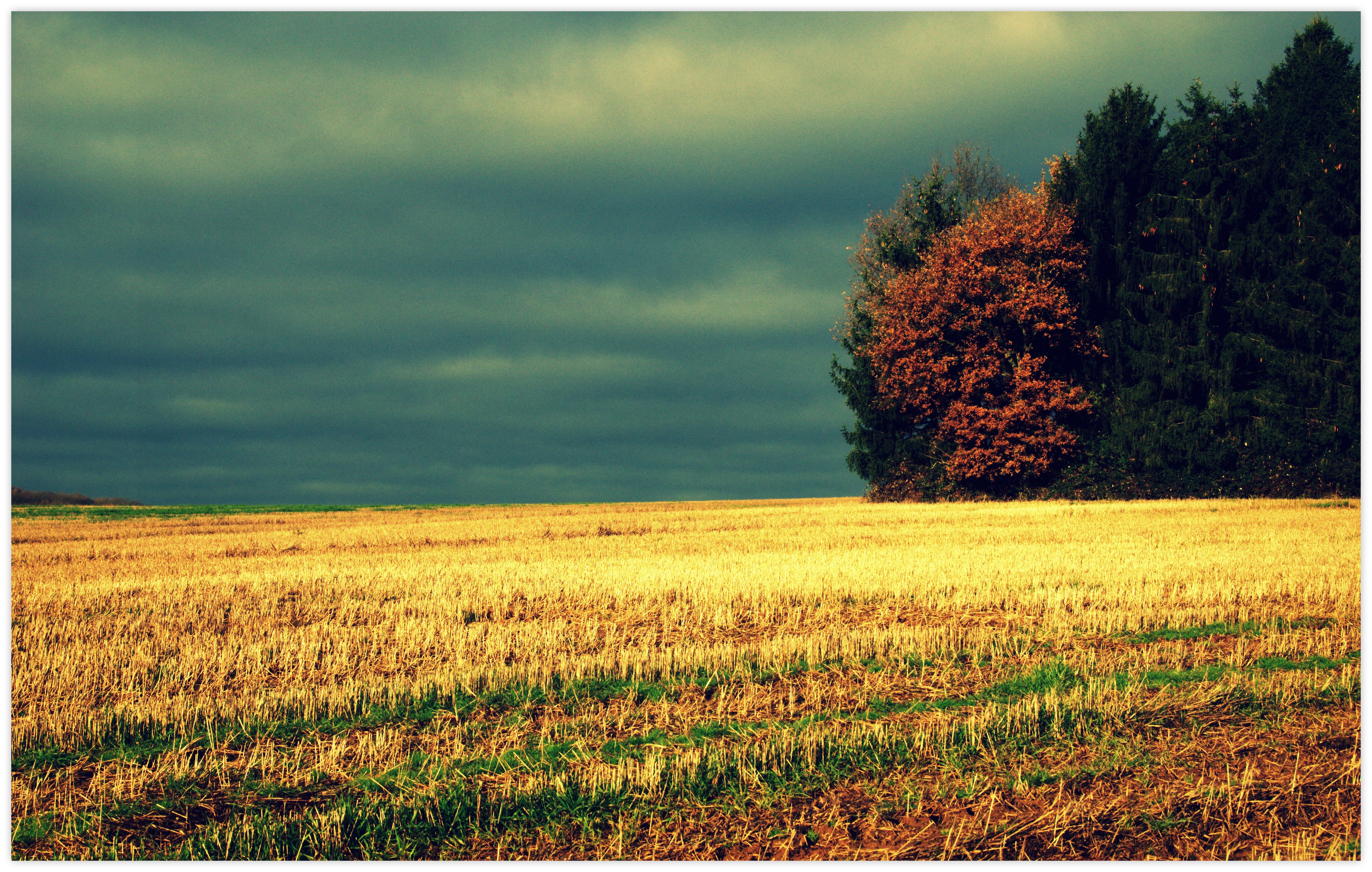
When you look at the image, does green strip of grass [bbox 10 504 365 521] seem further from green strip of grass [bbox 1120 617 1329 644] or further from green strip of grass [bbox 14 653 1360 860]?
green strip of grass [bbox 1120 617 1329 644]

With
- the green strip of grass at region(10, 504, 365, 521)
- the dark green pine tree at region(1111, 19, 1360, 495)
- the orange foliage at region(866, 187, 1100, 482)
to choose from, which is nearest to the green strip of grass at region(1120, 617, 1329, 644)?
the orange foliage at region(866, 187, 1100, 482)

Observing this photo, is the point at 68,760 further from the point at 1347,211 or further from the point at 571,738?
the point at 1347,211

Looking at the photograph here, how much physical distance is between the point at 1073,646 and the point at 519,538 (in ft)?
60.4

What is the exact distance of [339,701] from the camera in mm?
7055

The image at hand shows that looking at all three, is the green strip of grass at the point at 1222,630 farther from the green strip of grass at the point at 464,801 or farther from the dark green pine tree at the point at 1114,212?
the dark green pine tree at the point at 1114,212

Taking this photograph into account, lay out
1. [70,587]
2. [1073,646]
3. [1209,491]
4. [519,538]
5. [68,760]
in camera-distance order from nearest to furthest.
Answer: [68,760] → [1073,646] → [70,587] → [519,538] → [1209,491]

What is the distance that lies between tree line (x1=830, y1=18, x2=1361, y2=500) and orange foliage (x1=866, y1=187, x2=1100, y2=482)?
0.36 ft

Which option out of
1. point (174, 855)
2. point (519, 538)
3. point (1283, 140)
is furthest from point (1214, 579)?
point (1283, 140)

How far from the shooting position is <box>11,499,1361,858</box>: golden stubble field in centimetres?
464

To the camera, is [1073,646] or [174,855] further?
[1073,646]

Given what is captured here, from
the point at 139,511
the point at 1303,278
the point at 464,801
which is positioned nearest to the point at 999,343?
the point at 1303,278

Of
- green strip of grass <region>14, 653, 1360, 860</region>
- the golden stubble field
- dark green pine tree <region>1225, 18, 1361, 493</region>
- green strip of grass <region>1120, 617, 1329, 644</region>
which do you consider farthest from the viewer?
dark green pine tree <region>1225, 18, 1361, 493</region>

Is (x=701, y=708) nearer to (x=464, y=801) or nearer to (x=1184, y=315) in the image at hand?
(x=464, y=801)

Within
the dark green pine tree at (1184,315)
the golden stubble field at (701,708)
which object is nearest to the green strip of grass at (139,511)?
the golden stubble field at (701,708)
